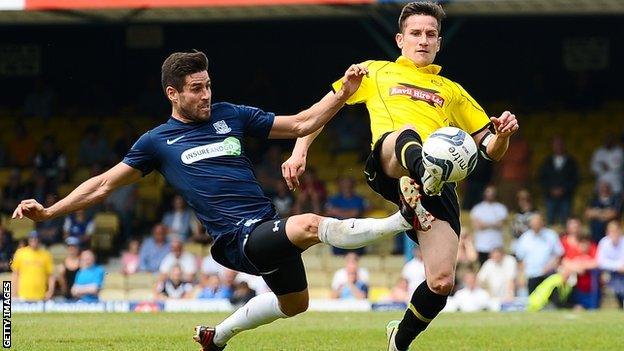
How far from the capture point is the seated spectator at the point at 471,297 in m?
19.4

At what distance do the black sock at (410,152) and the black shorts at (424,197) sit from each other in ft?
0.87

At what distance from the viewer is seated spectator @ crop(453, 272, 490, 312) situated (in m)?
19.4

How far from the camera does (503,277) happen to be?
1978 cm

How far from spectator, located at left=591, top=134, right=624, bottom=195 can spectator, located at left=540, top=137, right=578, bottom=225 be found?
1.83 ft

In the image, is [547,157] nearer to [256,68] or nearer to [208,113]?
[256,68]

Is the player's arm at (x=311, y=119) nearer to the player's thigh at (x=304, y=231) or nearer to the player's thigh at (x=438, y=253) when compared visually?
the player's thigh at (x=304, y=231)

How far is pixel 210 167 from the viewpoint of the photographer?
27.4ft

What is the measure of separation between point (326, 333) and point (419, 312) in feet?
13.2

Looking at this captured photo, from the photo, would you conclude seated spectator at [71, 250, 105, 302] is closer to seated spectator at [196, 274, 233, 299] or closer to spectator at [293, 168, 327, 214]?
seated spectator at [196, 274, 233, 299]

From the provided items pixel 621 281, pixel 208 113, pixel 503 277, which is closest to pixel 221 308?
pixel 503 277

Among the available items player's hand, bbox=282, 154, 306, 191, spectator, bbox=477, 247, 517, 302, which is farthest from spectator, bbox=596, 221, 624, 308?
player's hand, bbox=282, 154, 306, 191

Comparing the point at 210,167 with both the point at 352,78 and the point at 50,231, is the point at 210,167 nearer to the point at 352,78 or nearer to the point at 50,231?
the point at 352,78

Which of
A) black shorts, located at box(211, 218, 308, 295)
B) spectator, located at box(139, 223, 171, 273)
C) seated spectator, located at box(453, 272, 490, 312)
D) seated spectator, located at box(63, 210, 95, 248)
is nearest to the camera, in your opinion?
black shorts, located at box(211, 218, 308, 295)

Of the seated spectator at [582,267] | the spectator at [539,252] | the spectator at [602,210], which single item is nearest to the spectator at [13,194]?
the spectator at [539,252]
